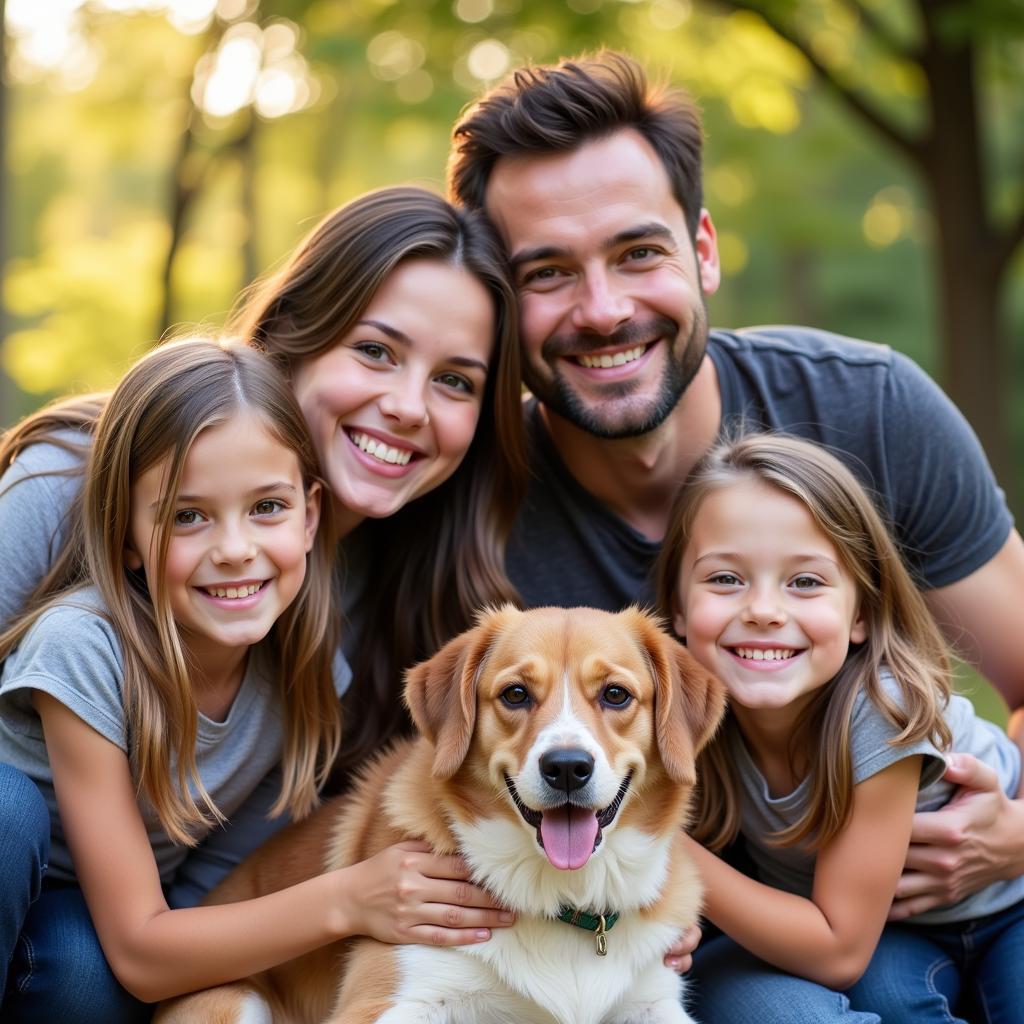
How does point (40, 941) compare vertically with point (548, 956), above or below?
above

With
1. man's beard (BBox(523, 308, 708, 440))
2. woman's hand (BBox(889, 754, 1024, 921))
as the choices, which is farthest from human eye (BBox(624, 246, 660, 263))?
woman's hand (BBox(889, 754, 1024, 921))

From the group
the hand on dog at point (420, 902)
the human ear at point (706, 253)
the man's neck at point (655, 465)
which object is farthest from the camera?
the human ear at point (706, 253)

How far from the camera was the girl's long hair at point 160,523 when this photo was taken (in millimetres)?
3738

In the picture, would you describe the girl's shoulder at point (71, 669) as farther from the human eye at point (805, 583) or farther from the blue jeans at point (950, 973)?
the blue jeans at point (950, 973)

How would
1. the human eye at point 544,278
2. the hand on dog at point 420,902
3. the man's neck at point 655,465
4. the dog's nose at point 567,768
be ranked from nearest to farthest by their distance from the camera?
the dog's nose at point 567,768
the hand on dog at point 420,902
the human eye at point 544,278
the man's neck at point 655,465

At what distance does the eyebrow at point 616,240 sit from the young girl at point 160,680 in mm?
1121

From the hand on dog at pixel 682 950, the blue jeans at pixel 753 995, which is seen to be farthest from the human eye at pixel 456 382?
the blue jeans at pixel 753 995

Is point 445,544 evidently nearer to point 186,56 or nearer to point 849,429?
point 849,429

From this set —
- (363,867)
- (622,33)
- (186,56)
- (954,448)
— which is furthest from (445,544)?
(186,56)

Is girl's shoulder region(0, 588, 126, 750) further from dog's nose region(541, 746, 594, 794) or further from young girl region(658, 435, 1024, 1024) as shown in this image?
young girl region(658, 435, 1024, 1024)

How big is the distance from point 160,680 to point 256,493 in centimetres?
62

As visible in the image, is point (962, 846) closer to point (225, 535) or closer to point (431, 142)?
point (225, 535)

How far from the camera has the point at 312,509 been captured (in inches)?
167

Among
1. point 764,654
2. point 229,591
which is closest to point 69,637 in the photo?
point 229,591
